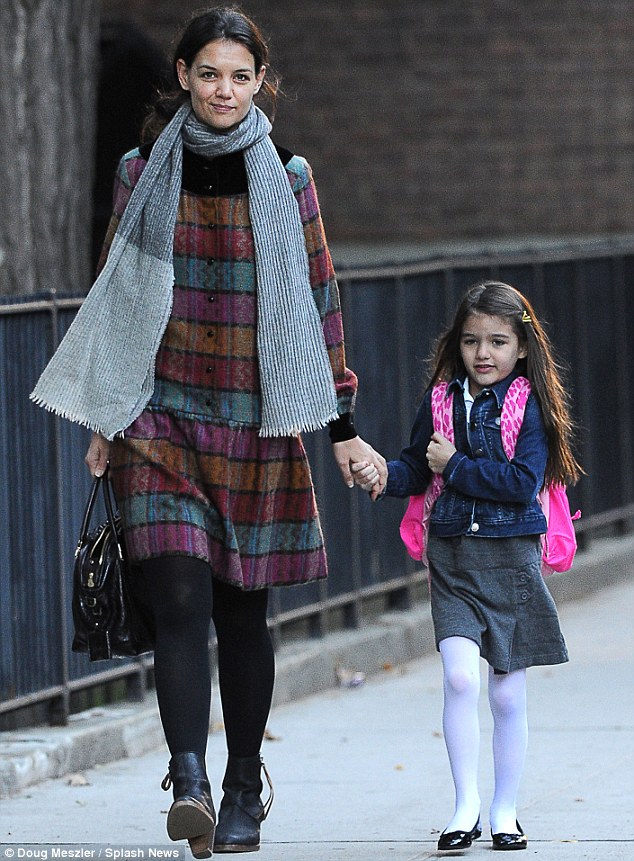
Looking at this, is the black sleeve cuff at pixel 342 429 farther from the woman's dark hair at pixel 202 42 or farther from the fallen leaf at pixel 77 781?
the fallen leaf at pixel 77 781

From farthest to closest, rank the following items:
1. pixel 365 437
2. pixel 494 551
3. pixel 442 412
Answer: pixel 365 437 → pixel 442 412 → pixel 494 551

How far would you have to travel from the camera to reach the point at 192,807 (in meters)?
4.26

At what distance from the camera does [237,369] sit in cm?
463

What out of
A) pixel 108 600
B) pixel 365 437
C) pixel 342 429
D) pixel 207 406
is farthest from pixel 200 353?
pixel 365 437

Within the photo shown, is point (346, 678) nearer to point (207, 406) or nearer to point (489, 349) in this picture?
point (489, 349)

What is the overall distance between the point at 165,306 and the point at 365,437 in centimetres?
376

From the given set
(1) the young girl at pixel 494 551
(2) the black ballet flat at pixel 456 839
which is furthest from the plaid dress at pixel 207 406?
(2) the black ballet flat at pixel 456 839

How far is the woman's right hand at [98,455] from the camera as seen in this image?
182 inches

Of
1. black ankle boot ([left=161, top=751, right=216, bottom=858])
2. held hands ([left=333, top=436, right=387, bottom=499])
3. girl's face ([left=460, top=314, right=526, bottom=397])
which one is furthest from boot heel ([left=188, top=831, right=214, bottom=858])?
girl's face ([left=460, top=314, right=526, bottom=397])

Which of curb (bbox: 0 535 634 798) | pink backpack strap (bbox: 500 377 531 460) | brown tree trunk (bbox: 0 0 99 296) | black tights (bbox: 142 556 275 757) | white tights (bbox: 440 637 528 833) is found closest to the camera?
black tights (bbox: 142 556 275 757)

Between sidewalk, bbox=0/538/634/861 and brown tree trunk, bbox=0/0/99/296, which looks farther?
brown tree trunk, bbox=0/0/99/296

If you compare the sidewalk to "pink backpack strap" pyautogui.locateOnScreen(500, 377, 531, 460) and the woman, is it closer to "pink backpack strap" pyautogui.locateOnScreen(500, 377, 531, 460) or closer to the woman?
the woman

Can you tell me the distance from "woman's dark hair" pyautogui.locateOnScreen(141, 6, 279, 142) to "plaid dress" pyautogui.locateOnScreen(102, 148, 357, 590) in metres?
0.12

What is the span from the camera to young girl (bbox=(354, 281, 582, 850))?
4766 millimetres
